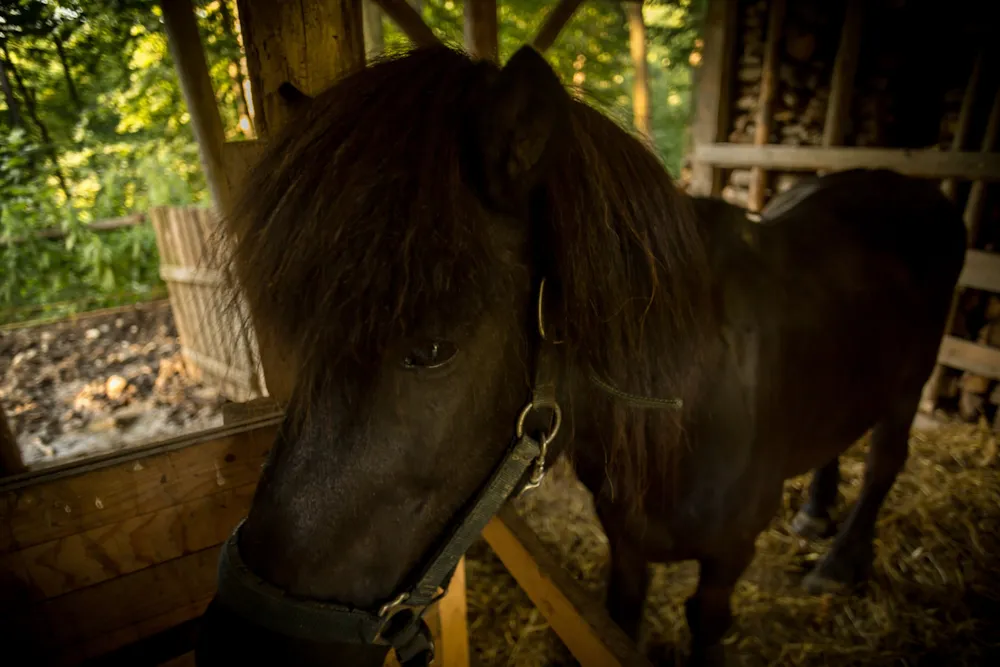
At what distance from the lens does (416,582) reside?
100 cm

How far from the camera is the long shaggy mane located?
0.83 metres

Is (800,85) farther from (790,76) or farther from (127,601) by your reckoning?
(127,601)

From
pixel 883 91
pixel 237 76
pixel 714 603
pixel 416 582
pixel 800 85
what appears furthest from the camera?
pixel 800 85

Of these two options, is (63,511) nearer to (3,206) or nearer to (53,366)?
(3,206)

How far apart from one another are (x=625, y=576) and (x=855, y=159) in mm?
3484

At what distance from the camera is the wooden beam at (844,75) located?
359 cm

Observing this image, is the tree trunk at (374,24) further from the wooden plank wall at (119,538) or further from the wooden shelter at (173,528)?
the wooden plank wall at (119,538)

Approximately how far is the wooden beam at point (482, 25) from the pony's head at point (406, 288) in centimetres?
232

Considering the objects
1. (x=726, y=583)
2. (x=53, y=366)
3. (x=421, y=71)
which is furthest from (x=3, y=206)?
(x=726, y=583)

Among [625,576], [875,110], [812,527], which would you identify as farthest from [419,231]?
[875,110]

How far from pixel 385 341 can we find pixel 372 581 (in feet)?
1.53

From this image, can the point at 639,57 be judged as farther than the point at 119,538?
Yes

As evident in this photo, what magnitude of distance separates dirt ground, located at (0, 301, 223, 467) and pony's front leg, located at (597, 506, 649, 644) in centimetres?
367

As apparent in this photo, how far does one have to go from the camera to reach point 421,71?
993 millimetres
